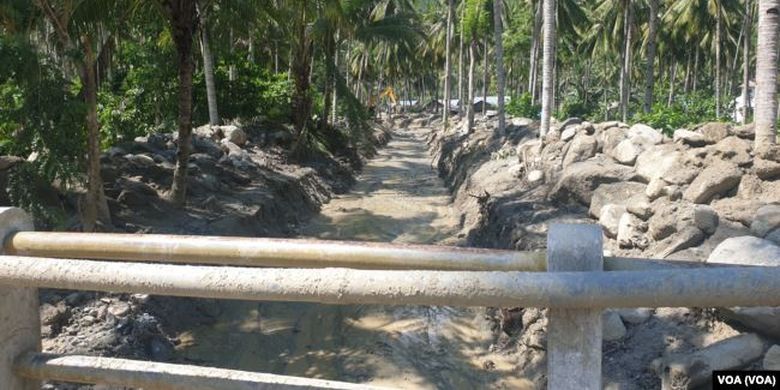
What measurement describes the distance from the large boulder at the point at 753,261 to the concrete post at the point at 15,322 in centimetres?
442

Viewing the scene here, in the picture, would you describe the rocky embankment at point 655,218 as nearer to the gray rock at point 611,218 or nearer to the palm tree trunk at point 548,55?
the gray rock at point 611,218

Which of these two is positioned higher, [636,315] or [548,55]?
[548,55]

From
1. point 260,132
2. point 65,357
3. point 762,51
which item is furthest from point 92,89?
point 260,132

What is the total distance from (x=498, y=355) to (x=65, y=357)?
5773mm

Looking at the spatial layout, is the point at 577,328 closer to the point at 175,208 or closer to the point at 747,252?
the point at 747,252

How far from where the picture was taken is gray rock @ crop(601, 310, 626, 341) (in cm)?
618

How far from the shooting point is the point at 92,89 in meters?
8.30

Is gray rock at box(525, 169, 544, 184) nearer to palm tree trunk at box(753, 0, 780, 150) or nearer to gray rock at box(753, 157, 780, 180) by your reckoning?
palm tree trunk at box(753, 0, 780, 150)

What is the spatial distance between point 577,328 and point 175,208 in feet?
31.7

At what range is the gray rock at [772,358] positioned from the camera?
484 centimetres

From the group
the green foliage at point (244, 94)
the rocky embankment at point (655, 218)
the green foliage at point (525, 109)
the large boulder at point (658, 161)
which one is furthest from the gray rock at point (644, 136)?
the green foliage at point (525, 109)

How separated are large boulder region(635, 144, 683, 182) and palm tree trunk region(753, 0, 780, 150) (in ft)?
3.17

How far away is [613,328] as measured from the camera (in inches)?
245

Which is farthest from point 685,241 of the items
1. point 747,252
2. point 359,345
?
point 359,345
